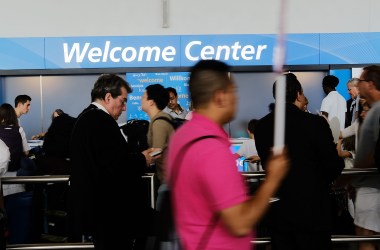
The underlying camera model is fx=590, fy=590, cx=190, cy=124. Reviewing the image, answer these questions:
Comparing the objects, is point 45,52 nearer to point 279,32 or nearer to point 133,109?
point 133,109

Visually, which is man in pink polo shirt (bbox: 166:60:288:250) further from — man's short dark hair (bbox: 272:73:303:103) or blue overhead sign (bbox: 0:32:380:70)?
blue overhead sign (bbox: 0:32:380:70)

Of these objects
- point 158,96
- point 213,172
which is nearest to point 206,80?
point 213,172

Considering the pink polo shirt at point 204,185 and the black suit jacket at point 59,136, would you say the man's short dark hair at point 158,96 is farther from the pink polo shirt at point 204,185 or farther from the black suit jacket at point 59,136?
the pink polo shirt at point 204,185

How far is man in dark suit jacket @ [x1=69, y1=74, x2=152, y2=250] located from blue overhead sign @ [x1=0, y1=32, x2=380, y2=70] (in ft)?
21.9

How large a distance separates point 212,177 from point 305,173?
1569 millimetres

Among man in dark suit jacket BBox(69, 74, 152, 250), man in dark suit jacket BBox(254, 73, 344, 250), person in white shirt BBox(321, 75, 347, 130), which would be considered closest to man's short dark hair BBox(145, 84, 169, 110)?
man in dark suit jacket BBox(69, 74, 152, 250)

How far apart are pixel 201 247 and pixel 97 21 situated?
28.8 feet

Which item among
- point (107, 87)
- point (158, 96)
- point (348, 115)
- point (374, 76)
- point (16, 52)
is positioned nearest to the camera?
point (107, 87)

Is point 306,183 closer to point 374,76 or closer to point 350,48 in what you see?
point 374,76

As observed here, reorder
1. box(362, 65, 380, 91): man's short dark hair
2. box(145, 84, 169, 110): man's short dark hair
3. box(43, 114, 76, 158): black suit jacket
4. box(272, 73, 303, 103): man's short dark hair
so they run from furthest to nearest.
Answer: box(43, 114, 76, 158): black suit jacket < box(145, 84, 169, 110): man's short dark hair < box(362, 65, 380, 91): man's short dark hair < box(272, 73, 303, 103): man's short dark hair

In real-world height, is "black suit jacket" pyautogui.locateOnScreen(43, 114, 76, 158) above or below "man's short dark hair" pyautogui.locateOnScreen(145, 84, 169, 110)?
below

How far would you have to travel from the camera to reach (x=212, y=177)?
1.74 meters

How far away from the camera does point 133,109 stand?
33.0 ft

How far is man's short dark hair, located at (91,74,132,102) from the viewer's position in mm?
3477
